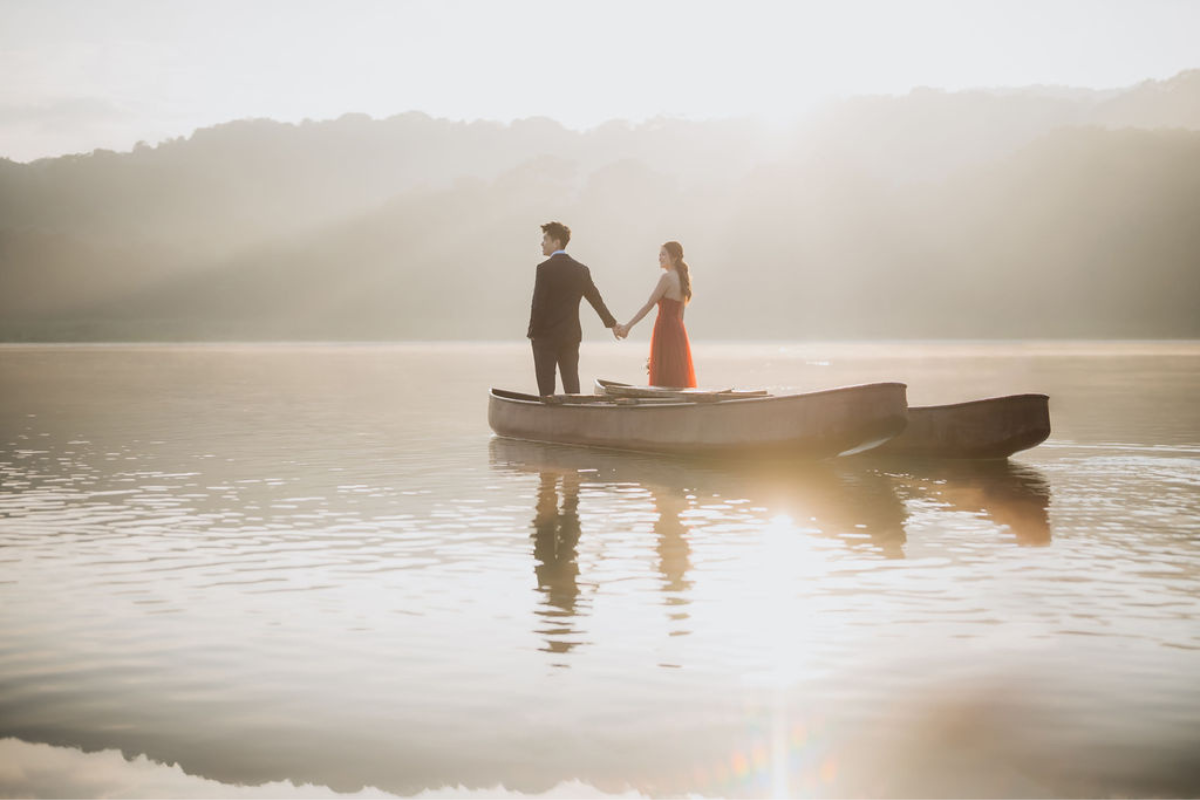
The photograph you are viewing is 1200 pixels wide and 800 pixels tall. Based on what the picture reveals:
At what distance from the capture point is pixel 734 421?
49.9ft

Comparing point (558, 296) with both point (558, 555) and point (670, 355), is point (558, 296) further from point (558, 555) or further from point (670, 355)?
point (558, 555)

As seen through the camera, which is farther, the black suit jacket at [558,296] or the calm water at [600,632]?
the black suit jacket at [558,296]

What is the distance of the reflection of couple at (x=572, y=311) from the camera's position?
660 inches

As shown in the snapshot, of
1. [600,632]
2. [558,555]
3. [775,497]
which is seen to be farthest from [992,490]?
[600,632]

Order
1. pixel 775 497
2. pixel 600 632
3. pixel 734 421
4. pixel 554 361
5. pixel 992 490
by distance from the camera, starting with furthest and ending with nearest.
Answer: pixel 554 361 → pixel 734 421 → pixel 992 490 → pixel 775 497 → pixel 600 632

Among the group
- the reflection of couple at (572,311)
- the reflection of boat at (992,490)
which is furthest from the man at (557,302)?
the reflection of boat at (992,490)

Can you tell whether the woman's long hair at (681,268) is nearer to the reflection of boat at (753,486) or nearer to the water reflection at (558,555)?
the reflection of boat at (753,486)

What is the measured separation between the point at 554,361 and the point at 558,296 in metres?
1.07

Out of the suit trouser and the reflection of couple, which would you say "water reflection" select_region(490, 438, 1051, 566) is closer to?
the suit trouser

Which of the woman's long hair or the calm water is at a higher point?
the woman's long hair

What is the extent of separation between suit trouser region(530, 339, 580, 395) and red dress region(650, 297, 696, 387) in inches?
43.0

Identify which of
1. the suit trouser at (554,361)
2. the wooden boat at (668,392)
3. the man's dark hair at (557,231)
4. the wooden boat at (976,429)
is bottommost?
the wooden boat at (976,429)

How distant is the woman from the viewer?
1675cm

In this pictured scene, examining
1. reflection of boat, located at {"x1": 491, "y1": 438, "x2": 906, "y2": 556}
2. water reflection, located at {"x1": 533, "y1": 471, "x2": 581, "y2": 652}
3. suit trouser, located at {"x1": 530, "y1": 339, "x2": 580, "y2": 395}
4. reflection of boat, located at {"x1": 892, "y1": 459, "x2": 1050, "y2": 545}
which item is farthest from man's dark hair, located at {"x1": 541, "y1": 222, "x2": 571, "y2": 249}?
reflection of boat, located at {"x1": 892, "y1": 459, "x2": 1050, "y2": 545}
